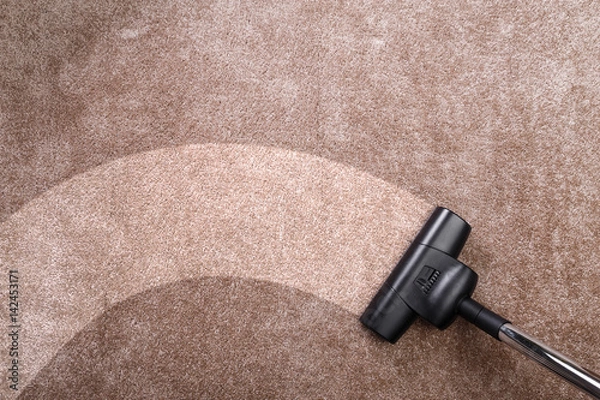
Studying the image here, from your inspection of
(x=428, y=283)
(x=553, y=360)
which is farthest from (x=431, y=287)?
(x=553, y=360)

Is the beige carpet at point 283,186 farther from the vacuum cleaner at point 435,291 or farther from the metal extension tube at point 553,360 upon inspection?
the metal extension tube at point 553,360

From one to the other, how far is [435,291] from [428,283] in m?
0.02

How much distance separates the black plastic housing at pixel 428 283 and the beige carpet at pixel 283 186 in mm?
54

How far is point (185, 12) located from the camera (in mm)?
1029

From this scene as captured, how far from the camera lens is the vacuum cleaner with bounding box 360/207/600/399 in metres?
0.82

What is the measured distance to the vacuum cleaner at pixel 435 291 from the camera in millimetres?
818

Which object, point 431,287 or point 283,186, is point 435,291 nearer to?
point 431,287

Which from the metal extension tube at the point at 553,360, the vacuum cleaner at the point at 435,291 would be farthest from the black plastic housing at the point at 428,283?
the metal extension tube at the point at 553,360

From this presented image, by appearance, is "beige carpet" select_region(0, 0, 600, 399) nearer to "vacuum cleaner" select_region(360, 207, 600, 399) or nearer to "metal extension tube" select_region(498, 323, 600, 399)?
"vacuum cleaner" select_region(360, 207, 600, 399)

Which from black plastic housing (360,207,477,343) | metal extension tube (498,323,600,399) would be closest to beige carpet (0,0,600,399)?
black plastic housing (360,207,477,343)

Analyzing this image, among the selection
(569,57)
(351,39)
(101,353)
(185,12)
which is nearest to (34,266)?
(101,353)

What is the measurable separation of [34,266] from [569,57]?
1.39 metres

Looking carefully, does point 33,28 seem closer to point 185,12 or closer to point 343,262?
point 185,12

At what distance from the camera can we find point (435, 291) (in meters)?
0.85
